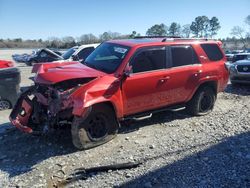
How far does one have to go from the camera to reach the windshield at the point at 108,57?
6.04 metres

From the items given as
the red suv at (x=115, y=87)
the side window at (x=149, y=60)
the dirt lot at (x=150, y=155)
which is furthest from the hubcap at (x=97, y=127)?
the side window at (x=149, y=60)

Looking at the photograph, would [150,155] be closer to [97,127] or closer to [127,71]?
[97,127]

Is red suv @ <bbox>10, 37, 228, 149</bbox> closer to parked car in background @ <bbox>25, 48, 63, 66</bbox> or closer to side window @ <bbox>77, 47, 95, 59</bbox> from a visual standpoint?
parked car in background @ <bbox>25, 48, 63, 66</bbox>

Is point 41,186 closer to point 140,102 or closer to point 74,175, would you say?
point 74,175

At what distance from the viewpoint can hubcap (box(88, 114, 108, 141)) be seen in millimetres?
5547

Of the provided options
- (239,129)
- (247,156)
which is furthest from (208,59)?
(247,156)

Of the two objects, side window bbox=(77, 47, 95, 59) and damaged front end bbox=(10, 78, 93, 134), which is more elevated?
side window bbox=(77, 47, 95, 59)

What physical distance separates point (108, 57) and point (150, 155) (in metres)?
2.33

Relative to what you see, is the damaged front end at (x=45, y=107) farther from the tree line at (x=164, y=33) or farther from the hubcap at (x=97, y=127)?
the tree line at (x=164, y=33)

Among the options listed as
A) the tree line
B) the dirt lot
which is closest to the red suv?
the dirt lot

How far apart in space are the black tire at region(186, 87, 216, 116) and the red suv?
0.02m

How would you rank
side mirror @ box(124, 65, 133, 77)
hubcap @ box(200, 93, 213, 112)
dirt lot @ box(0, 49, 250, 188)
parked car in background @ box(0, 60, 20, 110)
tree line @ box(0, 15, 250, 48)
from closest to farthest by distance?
1. dirt lot @ box(0, 49, 250, 188)
2. side mirror @ box(124, 65, 133, 77)
3. hubcap @ box(200, 93, 213, 112)
4. parked car in background @ box(0, 60, 20, 110)
5. tree line @ box(0, 15, 250, 48)

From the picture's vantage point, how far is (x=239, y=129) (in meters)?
6.64

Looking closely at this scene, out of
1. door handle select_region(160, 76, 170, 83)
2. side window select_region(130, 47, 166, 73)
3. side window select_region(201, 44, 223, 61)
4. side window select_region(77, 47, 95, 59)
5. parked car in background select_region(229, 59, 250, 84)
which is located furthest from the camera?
side window select_region(77, 47, 95, 59)
